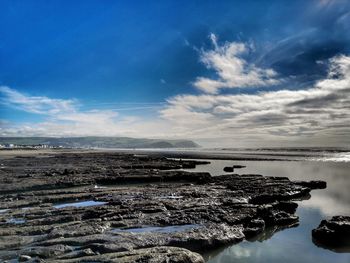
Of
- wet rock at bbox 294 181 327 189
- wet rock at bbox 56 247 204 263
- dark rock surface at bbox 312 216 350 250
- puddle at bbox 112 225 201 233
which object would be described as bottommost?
dark rock surface at bbox 312 216 350 250

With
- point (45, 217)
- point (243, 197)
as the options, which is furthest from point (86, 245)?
point (243, 197)

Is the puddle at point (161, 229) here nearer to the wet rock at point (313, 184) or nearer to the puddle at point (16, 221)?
the puddle at point (16, 221)

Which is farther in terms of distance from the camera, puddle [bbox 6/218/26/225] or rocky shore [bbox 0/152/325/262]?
puddle [bbox 6/218/26/225]

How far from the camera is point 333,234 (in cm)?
1897

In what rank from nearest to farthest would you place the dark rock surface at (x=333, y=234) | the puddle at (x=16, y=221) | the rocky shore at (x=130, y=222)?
the rocky shore at (x=130, y=222)
the puddle at (x=16, y=221)
the dark rock surface at (x=333, y=234)

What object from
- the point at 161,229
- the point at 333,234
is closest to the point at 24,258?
the point at 161,229

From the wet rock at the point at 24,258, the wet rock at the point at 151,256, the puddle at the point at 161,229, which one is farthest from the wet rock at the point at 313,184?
the wet rock at the point at 24,258

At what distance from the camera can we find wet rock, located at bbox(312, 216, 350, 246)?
1870cm

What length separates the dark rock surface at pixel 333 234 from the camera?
18625 mm

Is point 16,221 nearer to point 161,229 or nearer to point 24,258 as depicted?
point 24,258

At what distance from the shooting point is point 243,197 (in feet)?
89.4

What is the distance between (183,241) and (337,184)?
35.2 meters

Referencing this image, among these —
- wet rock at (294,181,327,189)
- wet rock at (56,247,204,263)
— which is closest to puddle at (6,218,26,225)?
wet rock at (56,247,204,263)

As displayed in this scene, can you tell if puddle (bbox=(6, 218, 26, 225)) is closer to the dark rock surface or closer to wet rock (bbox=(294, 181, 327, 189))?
the dark rock surface
